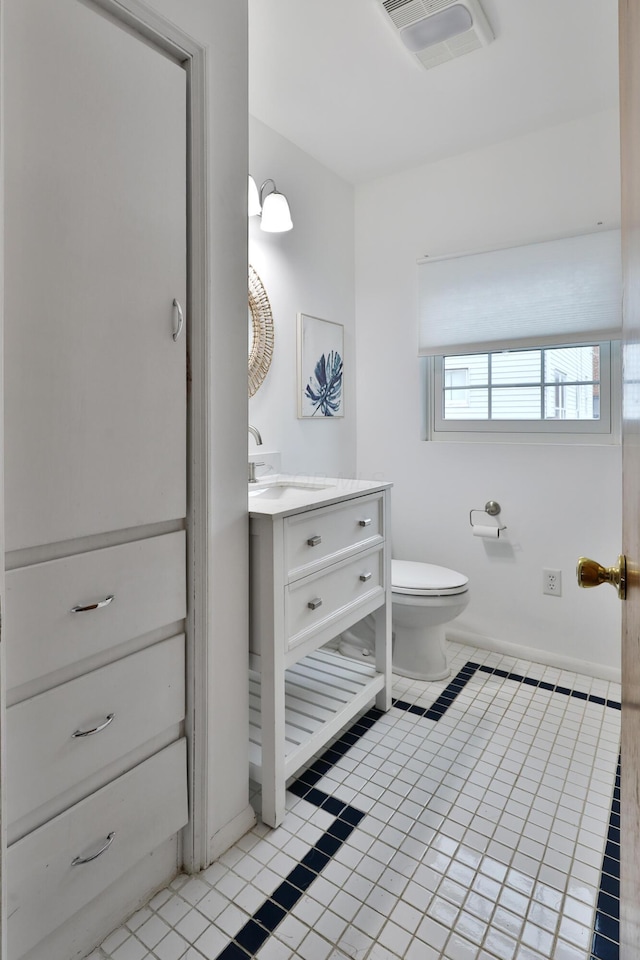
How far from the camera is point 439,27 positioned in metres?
1.71

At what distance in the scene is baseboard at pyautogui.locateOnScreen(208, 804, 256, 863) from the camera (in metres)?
1.33

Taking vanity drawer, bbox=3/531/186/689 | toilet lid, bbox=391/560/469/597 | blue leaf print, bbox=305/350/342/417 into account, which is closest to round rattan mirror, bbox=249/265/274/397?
blue leaf print, bbox=305/350/342/417

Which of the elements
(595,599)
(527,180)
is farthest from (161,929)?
(527,180)

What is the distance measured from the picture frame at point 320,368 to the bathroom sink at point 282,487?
50 cm

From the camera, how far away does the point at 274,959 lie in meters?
1.08

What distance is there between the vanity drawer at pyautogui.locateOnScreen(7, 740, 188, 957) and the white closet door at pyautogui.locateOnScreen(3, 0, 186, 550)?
0.55m

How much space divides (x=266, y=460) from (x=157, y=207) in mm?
1279

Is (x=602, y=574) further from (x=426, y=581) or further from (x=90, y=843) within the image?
(x=426, y=581)

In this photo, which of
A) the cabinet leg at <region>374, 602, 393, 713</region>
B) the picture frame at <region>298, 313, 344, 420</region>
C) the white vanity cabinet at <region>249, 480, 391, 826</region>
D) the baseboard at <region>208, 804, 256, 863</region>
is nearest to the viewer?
the baseboard at <region>208, 804, 256, 863</region>

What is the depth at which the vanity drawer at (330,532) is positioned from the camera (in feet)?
4.91

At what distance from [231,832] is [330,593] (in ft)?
2.26

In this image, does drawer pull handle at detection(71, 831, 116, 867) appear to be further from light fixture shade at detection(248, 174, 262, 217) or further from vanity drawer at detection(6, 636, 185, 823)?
light fixture shade at detection(248, 174, 262, 217)

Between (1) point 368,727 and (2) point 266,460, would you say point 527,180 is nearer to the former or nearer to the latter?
(2) point 266,460

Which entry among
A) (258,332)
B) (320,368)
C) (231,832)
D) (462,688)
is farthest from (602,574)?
(320,368)
